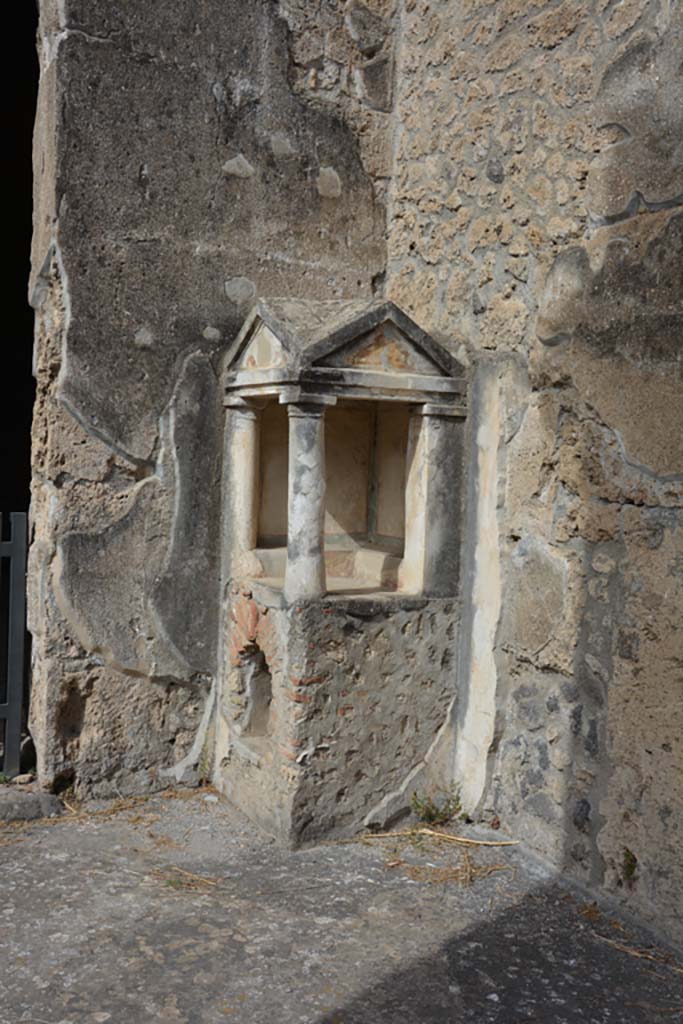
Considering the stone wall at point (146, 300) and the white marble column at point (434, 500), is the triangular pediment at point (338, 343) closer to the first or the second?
the white marble column at point (434, 500)

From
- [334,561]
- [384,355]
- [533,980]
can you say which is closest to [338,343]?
[384,355]

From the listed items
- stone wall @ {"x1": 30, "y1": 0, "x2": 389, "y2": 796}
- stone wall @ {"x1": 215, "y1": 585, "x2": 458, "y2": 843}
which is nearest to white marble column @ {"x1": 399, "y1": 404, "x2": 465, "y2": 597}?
stone wall @ {"x1": 215, "y1": 585, "x2": 458, "y2": 843}

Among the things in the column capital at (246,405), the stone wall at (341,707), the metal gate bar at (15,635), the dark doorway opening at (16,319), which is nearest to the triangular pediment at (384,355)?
the column capital at (246,405)

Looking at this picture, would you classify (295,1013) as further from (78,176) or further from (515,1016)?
(78,176)

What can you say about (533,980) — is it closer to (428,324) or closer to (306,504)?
(306,504)

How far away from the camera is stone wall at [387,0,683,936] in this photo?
3.37 metres

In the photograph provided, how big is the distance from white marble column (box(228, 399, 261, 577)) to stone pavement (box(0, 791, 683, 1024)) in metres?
1.10

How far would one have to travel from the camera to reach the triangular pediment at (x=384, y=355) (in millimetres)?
3988

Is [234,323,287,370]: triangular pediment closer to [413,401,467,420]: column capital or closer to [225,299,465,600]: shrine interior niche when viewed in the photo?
[225,299,465,600]: shrine interior niche

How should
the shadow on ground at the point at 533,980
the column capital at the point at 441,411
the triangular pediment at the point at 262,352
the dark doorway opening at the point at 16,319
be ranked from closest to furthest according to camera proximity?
the shadow on ground at the point at 533,980
the triangular pediment at the point at 262,352
the column capital at the point at 441,411
the dark doorway opening at the point at 16,319

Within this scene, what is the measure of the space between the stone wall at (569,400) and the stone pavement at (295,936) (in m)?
0.33

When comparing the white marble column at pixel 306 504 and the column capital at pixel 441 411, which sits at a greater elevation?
the column capital at pixel 441 411

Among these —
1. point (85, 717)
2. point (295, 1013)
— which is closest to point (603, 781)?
point (295, 1013)

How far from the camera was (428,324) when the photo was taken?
4.50 metres
